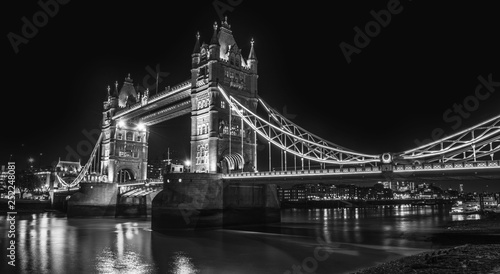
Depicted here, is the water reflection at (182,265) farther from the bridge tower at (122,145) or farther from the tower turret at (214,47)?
the bridge tower at (122,145)

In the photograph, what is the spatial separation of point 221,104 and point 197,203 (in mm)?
13983

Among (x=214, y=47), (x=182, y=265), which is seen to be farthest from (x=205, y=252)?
(x=214, y=47)

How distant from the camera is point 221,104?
4906 centimetres

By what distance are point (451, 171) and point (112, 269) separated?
23.6m

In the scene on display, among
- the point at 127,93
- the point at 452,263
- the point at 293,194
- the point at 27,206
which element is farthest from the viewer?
the point at 293,194

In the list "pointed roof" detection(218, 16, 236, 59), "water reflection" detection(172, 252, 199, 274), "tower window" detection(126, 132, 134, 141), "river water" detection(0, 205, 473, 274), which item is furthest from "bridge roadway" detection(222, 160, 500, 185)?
"tower window" detection(126, 132, 134, 141)

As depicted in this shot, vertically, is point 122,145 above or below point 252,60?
below

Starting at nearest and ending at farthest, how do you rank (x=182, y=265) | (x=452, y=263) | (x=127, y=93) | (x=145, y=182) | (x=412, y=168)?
(x=452, y=263) → (x=182, y=265) → (x=412, y=168) → (x=145, y=182) → (x=127, y=93)

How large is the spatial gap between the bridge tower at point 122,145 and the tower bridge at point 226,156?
18 centimetres

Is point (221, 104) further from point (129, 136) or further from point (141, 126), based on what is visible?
point (129, 136)

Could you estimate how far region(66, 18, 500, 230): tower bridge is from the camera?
32219 mm

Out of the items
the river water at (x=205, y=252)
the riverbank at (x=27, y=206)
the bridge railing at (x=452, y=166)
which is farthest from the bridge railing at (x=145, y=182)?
the bridge railing at (x=452, y=166)

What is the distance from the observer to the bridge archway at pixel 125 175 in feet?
250

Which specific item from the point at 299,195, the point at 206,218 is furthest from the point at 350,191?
the point at 206,218
